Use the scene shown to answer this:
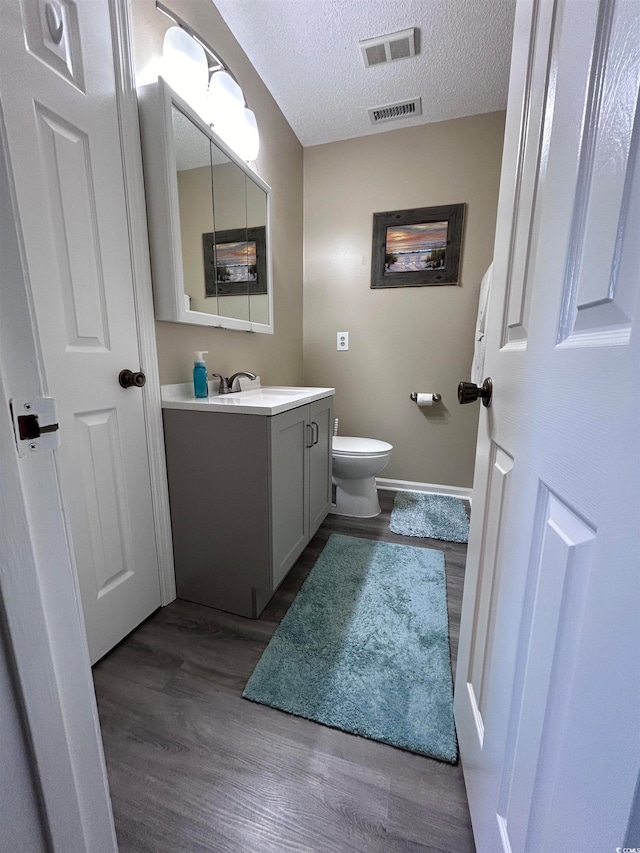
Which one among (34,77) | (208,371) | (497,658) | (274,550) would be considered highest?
(34,77)

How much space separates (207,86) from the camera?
1378 millimetres

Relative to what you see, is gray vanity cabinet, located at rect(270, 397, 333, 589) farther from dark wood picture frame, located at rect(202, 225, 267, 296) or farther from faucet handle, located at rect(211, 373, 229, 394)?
dark wood picture frame, located at rect(202, 225, 267, 296)

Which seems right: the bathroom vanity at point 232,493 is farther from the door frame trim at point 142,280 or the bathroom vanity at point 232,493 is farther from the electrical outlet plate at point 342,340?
the electrical outlet plate at point 342,340

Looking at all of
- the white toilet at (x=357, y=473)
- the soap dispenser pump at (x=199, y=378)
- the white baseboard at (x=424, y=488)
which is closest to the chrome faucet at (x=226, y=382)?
the soap dispenser pump at (x=199, y=378)

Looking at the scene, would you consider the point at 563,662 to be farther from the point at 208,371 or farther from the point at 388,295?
the point at 388,295

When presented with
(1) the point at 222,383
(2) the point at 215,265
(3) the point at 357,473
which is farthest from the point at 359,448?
(2) the point at 215,265

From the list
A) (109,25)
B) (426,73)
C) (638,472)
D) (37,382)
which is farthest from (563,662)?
(426,73)

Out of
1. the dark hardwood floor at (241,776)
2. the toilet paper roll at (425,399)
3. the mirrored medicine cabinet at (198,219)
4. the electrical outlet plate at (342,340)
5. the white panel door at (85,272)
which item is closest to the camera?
the dark hardwood floor at (241,776)

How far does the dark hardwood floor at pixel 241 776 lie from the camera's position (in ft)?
2.33

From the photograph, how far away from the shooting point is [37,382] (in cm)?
37

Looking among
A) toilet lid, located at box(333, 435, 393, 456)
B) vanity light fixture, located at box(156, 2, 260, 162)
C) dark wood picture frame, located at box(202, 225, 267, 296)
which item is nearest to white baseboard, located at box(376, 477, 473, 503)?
toilet lid, located at box(333, 435, 393, 456)

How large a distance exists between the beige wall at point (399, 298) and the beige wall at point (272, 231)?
18 cm

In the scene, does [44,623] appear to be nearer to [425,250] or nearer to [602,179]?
[602,179]

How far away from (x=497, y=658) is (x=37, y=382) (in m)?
0.80
